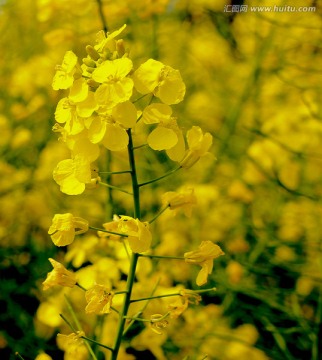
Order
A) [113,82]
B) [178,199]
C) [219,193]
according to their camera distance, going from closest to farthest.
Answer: [113,82]
[178,199]
[219,193]

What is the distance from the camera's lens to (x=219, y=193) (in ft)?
5.66

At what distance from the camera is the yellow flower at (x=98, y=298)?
764mm

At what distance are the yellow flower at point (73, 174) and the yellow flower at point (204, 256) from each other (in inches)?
6.2

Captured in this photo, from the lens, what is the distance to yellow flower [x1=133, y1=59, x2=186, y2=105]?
76 centimetres

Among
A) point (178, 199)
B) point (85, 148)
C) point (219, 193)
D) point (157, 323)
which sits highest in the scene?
point (85, 148)

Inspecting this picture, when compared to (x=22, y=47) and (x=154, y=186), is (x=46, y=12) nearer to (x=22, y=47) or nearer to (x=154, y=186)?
(x=154, y=186)

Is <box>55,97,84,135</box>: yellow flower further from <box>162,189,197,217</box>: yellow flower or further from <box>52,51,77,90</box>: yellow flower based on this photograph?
<box>162,189,197,217</box>: yellow flower

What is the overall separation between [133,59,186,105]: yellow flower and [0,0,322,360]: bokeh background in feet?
1.89

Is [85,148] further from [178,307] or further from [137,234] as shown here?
[178,307]

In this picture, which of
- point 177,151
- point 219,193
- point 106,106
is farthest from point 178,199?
point 219,193

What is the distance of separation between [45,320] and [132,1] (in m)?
0.94

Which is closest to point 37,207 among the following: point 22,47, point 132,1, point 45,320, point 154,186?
point 154,186

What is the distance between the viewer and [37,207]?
71.0 inches

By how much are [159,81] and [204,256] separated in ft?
0.73
